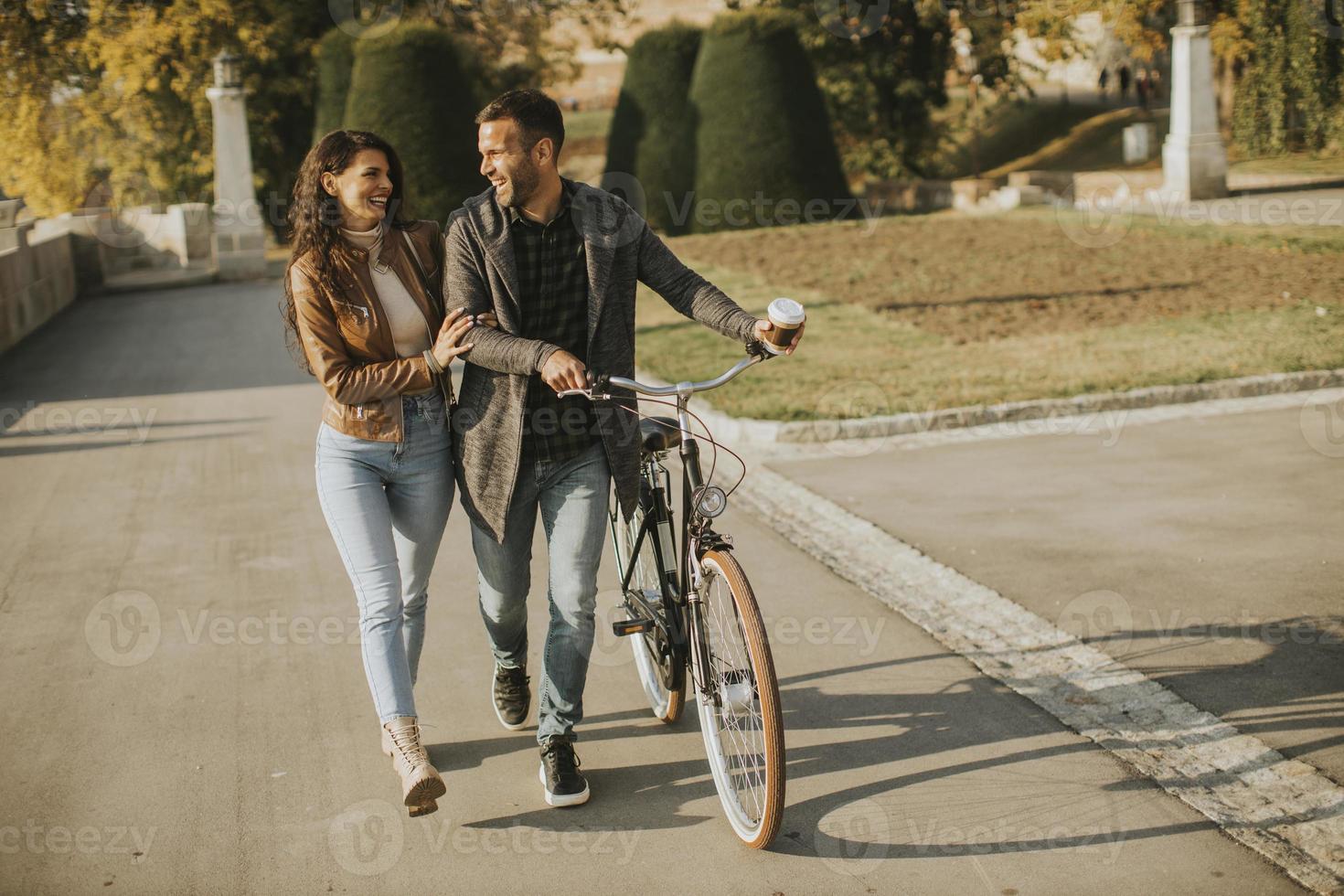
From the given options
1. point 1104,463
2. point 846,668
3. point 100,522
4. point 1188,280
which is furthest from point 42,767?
point 1188,280

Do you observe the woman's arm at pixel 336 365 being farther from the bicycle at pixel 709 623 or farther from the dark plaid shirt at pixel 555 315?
the bicycle at pixel 709 623

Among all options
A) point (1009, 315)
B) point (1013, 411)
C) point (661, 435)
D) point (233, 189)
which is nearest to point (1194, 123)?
point (1009, 315)

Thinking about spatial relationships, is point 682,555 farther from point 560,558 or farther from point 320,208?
point 320,208

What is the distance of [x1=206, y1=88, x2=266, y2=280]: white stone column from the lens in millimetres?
21969

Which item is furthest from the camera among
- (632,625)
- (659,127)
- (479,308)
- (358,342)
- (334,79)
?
(334,79)

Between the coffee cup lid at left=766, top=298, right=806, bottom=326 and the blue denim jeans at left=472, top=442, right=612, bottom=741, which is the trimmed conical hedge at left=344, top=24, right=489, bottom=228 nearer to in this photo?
the blue denim jeans at left=472, top=442, right=612, bottom=741

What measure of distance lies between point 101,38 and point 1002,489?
2321 cm

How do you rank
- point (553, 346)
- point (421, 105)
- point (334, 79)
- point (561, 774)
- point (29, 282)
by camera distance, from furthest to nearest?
1. point (334, 79)
2. point (421, 105)
3. point (29, 282)
4. point (561, 774)
5. point (553, 346)

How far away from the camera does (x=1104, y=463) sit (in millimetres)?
7859

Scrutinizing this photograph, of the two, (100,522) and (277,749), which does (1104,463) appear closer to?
(277,749)

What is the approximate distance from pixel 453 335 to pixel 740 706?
135 centimetres

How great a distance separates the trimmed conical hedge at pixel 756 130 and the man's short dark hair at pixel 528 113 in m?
Result: 19.6

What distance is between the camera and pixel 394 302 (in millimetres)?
3883

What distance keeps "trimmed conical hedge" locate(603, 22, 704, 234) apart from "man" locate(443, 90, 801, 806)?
20.1 metres
